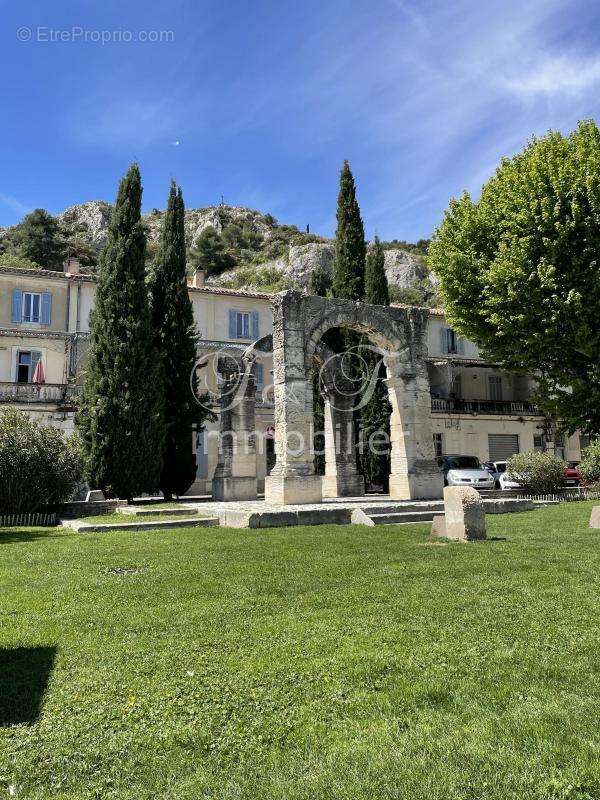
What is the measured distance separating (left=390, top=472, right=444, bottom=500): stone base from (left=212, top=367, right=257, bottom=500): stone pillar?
483 centimetres

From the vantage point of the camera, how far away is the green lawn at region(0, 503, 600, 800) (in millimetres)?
2553

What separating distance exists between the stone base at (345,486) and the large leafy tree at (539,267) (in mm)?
7048

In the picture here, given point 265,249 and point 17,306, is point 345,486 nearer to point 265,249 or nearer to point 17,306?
point 17,306

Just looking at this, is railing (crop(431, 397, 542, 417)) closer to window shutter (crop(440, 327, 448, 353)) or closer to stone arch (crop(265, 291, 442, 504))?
window shutter (crop(440, 327, 448, 353))

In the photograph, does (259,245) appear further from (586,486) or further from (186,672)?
(186,672)

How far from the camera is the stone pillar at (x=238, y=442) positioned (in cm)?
1836

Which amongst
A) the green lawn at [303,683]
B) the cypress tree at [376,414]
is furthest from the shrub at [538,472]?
the green lawn at [303,683]

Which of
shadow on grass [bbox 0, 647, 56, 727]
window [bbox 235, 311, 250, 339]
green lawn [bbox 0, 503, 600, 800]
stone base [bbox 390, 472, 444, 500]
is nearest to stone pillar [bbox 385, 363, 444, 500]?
stone base [bbox 390, 472, 444, 500]

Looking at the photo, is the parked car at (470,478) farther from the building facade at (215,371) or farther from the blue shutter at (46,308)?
the blue shutter at (46,308)

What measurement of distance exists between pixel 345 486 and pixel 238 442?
3693 mm

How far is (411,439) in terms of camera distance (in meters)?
17.0

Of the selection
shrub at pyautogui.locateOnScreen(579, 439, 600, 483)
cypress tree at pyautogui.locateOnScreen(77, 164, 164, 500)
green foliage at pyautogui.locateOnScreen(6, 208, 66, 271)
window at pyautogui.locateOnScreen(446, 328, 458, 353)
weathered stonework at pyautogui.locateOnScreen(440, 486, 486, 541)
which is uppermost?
green foliage at pyautogui.locateOnScreen(6, 208, 66, 271)

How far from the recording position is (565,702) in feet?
10.5

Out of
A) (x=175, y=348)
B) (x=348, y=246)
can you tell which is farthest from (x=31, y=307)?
(x=348, y=246)
